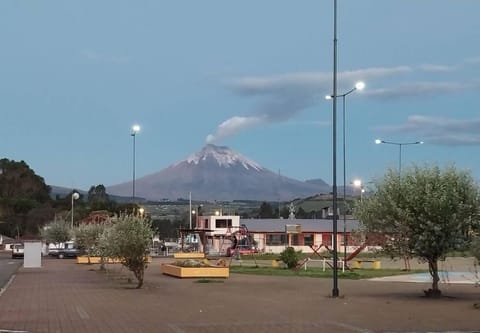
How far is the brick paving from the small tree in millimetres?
1034

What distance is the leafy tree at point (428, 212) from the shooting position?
2258 centimetres

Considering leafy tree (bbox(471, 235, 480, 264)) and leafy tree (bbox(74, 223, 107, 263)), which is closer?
leafy tree (bbox(471, 235, 480, 264))

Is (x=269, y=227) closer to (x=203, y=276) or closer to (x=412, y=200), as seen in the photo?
(x=203, y=276)

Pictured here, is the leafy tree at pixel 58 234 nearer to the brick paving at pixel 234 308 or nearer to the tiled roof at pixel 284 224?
the tiled roof at pixel 284 224

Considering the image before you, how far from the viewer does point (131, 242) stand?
2819 centimetres

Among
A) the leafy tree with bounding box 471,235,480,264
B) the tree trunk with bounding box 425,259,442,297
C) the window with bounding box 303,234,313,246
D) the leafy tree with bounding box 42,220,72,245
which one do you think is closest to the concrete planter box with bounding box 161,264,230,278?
the tree trunk with bounding box 425,259,442,297

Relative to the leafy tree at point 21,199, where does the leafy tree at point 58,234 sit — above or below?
below

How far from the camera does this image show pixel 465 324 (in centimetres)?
1644

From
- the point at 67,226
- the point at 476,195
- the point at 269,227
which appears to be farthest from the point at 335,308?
the point at 269,227

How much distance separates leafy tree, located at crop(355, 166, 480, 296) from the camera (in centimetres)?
2258

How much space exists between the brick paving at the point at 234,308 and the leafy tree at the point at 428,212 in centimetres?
170

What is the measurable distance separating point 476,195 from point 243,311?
28.5 ft

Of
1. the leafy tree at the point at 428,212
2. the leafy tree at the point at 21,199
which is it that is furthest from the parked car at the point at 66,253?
the leafy tree at the point at 21,199

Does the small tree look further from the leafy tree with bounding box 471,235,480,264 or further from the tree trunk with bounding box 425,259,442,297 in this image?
the leafy tree with bounding box 471,235,480,264
